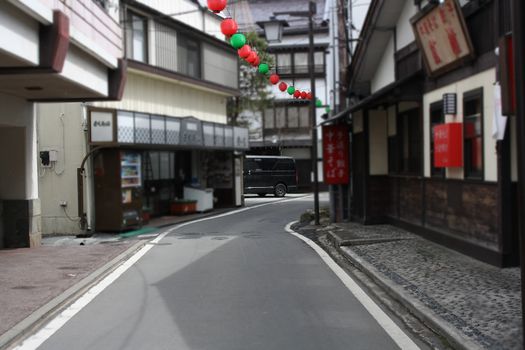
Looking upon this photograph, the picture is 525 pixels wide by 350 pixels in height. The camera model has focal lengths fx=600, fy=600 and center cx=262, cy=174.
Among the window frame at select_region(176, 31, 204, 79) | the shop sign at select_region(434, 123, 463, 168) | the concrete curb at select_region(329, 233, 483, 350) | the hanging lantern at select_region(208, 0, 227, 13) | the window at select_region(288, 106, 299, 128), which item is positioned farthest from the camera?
the window at select_region(288, 106, 299, 128)

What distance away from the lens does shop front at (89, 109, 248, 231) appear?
19078 millimetres

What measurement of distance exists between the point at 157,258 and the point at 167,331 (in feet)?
21.0

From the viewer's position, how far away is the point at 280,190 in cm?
1580

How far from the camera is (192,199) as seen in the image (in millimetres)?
25703

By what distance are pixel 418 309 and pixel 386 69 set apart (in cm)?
1144

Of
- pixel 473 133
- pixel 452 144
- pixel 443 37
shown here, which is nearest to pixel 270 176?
pixel 452 144

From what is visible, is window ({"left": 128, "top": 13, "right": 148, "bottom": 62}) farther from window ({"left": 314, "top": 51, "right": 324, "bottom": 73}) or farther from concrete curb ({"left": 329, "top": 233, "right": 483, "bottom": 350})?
window ({"left": 314, "top": 51, "right": 324, "bottom": 73})

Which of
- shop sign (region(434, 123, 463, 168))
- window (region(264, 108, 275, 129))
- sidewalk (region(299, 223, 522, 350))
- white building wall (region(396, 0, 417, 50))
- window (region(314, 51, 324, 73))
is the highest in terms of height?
window (region(314, 51, 324, 73))

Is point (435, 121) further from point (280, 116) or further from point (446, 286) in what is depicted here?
point (280, 116)

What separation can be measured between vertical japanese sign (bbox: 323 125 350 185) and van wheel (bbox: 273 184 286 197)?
12.1ft

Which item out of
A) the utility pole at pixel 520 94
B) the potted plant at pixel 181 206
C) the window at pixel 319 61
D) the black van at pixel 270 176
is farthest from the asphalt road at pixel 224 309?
the window at pixel 319 61

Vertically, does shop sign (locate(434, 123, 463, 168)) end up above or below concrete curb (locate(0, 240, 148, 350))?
above

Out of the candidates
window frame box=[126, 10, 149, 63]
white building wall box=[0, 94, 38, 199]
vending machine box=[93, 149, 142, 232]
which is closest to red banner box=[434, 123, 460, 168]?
white building wall box=[0, 94, 38, 199]

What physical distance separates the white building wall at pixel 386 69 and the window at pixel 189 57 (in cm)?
904
